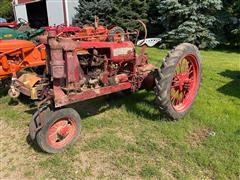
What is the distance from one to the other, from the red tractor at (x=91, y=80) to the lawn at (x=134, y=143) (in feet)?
0.88

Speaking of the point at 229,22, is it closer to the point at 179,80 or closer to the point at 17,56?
the point at 179,80

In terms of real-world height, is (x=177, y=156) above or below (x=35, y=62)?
below

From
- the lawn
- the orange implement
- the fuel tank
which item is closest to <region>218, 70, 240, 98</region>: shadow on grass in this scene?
the lawn

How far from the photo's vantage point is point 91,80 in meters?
4.09

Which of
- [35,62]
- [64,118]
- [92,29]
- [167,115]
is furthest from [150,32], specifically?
[64,118]

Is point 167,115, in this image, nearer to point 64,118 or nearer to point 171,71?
point 171,71

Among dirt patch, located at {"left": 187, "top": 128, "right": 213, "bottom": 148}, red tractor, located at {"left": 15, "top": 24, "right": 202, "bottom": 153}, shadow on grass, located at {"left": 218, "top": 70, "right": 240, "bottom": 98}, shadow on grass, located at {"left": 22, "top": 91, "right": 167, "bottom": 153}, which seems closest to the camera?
red tractor, located at {"left": 15, "top": 24, "right": 202, "bottom": 153}

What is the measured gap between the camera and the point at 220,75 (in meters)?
6.95

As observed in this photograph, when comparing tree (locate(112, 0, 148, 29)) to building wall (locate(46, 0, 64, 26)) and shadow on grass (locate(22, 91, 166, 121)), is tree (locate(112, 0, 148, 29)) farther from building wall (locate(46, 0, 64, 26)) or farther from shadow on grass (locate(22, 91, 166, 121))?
shadow on grass (locate(22, 91, 166, 121))

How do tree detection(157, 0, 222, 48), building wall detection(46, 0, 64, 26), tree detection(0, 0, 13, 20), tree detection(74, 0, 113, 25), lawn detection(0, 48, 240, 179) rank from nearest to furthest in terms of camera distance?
lawn detection(0, 48, 240, 179), tree detection(157, 0, 222, 48), tree detection(74, 0, 113, 25), building wall detection(46, 0, 64, 26), tree detection(0, 0, 13, 20)

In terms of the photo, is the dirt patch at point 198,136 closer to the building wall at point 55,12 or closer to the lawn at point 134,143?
the lawn at point 134,143

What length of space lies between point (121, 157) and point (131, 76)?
144cm

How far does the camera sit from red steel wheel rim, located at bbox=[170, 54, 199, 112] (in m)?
4.52

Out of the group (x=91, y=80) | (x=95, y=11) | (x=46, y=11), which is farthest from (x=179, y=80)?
(x=46, y=11)
